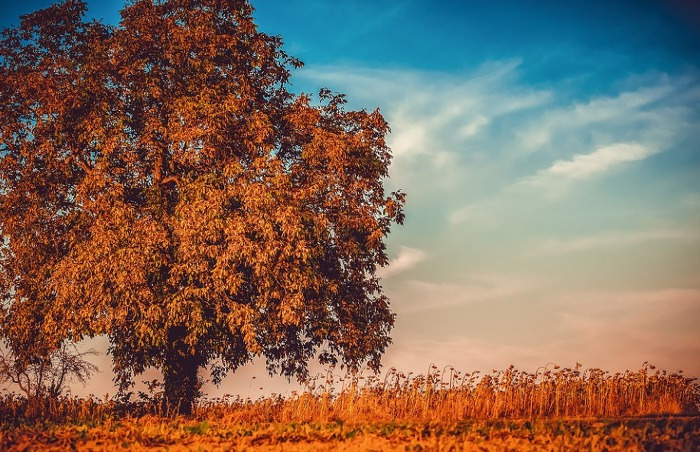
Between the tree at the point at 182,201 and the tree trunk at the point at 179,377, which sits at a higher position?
the tree at the point at 182,201

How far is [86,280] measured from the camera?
16.0 metres

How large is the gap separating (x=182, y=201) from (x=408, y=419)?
813 centimetres

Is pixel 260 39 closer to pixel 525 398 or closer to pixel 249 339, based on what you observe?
pixel 249 339

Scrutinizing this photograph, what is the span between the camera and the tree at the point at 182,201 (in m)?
16.0

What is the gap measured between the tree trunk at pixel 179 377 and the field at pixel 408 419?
1.72 feet

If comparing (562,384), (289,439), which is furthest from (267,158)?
(562,384)

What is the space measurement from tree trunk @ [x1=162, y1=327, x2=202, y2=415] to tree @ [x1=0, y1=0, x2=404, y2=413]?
0.05 metres

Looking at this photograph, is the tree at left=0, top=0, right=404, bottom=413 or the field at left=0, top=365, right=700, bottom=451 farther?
the tree at left=0, top=0, right=404, bottom=413

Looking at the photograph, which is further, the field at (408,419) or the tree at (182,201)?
the tree at (182,201)

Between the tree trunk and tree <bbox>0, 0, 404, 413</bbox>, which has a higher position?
tree <bbox>0, 0, 404, 413</bbox>

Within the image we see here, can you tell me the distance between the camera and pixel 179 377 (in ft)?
60.3

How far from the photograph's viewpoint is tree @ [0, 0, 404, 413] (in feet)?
52.4

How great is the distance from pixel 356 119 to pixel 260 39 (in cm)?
412

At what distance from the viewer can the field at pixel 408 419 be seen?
9469 millimetres
